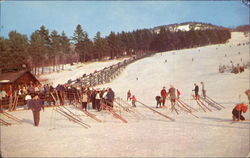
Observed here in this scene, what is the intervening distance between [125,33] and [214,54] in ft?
59.8

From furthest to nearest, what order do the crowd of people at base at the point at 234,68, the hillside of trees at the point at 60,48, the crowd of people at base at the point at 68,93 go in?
the crowd of people at base at the point at 234,68 → the crowd of people at base at the point at 68,93 → the hillside of trees at the point at 60,48

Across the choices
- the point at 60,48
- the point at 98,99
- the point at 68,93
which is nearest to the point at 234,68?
the point at 98,99

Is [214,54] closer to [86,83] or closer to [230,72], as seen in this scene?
[230,72]

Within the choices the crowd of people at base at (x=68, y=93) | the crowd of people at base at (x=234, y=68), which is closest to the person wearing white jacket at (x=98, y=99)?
the crowd of people at base at (x=68, y=93)

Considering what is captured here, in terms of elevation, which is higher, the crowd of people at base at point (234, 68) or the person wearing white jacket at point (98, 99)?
the crowd of people at base at point (234, 68)

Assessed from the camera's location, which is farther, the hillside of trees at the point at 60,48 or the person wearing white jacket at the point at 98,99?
the person wearing white jacket at the point at 98,99

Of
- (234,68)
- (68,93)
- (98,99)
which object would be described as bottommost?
(98,99)

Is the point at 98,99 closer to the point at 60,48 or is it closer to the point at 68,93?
the point at 68,93

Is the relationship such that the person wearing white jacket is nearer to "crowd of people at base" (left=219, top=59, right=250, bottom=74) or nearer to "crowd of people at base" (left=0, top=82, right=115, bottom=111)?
"crowd of people at base" (left=0, top=82, right=115, bottom=111)

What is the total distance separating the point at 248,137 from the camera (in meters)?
5.32

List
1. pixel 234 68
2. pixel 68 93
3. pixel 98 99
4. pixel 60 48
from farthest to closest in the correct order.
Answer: pixel 234 68
pixel 68 93
pixel 98 99
pixel 60 48

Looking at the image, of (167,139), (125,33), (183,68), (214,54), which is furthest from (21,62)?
(214,54)

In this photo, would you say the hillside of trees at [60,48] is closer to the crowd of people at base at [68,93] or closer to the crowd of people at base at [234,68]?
the crowd of people at base at [68,93]

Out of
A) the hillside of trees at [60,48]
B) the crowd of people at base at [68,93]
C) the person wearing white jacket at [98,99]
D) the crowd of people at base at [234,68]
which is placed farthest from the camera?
the crowd of people at base at [234,68]
